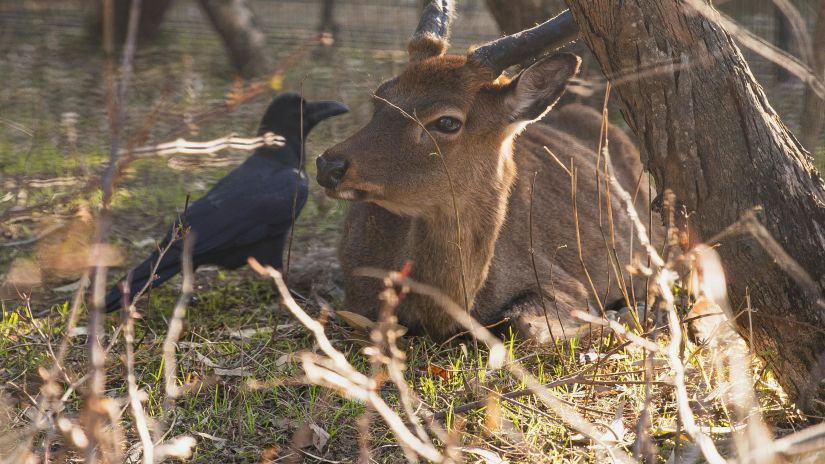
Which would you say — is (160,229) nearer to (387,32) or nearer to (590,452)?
(590,452)

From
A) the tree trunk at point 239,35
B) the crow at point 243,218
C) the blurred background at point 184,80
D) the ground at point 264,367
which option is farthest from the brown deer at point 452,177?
the tree trunk at point 239,35

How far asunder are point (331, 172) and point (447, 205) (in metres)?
0.63

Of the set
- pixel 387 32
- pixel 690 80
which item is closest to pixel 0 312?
pixel 690 80

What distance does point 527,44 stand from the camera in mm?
4820

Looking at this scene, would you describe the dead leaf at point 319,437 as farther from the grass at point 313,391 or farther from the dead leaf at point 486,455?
the dead leaf at point 486,455

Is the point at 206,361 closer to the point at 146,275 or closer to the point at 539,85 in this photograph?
the point at 146,275

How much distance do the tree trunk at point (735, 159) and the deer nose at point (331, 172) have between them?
4.34 ft

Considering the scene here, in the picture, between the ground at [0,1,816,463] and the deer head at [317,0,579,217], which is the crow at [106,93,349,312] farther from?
the deer head at [317,0,579,217]

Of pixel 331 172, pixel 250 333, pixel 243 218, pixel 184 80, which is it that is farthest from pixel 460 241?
pixel 184 80

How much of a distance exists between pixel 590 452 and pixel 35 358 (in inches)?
109

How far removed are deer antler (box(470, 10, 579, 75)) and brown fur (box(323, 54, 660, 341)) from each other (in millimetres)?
77

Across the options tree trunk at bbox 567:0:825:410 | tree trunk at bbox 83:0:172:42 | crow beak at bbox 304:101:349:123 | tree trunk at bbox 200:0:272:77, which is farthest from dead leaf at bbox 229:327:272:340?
tree trunk at bbox 83:0:172:42

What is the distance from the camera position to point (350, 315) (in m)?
5.12

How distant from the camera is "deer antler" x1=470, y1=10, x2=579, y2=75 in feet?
15.5
